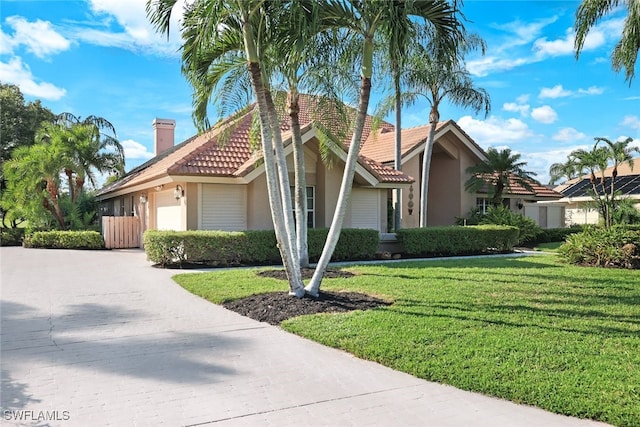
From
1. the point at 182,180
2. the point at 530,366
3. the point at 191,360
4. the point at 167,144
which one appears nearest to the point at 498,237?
the point at 182,180

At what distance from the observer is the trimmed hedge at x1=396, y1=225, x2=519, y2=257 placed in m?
18.3

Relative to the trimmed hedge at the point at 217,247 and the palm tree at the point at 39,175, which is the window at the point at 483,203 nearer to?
the trimmed hedge at the point at 217,247

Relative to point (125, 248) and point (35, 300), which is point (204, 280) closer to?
point (35, 300)

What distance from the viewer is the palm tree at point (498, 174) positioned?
24906 mm

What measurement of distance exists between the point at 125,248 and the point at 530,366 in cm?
2093

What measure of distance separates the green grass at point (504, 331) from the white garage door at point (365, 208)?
6.57 metres

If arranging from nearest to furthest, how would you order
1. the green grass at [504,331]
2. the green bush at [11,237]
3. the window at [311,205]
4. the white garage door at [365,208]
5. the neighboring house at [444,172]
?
the green grass at [504,331]
the window at [311,205]
the white garage door at [365,208]
the neighboring house at [444,172]
the green bush at [11,237]

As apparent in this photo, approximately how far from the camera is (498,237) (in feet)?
65.1

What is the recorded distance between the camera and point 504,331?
6.84m

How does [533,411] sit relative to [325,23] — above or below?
below

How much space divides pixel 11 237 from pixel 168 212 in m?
12.6

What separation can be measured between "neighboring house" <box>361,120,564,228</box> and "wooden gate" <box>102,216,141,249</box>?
12.5 m

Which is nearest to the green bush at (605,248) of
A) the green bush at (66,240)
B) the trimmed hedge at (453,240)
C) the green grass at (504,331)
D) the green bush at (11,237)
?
the green grass at (504,331)

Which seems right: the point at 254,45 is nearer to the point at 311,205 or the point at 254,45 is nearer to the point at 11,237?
the point at 311,205
